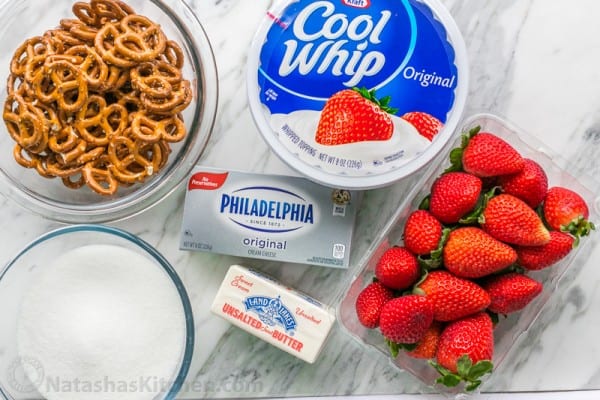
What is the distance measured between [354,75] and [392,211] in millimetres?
247

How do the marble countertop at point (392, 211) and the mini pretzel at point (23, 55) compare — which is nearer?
the mini pretzel at point (23, 55)

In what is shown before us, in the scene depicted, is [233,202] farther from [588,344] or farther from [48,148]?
[588,344]

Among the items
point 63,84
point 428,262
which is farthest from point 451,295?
point 63,84

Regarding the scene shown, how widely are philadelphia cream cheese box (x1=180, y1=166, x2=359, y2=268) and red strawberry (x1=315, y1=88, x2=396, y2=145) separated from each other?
108 millimetres

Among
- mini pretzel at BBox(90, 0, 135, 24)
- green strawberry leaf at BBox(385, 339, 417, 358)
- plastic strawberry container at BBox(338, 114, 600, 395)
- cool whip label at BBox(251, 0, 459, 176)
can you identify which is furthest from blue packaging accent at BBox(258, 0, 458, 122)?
green strawberry leaf at BBox(385, 339, 417, 358)

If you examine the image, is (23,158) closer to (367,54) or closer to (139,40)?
(139,40)

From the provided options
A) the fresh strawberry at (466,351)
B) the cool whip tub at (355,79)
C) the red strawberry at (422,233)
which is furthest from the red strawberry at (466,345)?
the cool whip tub at (355,79)

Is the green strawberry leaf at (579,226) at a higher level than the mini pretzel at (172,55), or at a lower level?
higher

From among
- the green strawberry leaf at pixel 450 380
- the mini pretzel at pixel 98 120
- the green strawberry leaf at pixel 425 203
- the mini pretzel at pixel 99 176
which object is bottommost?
the green strawberry leaf at pixel 450 380

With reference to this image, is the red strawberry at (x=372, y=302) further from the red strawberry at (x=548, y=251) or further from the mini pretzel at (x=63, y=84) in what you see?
the mini pretzel at (x=63, y=84)

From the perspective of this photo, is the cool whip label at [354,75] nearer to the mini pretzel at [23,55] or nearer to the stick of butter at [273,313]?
the stick of butter at [273,313]

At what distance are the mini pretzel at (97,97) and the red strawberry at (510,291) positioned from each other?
1.60 ft

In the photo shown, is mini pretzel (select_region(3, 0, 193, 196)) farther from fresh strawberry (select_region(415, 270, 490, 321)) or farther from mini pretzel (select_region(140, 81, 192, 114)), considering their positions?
fresh strawberry (select_region(415, 270, 490, 321))

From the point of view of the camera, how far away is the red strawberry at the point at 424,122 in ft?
3.17
